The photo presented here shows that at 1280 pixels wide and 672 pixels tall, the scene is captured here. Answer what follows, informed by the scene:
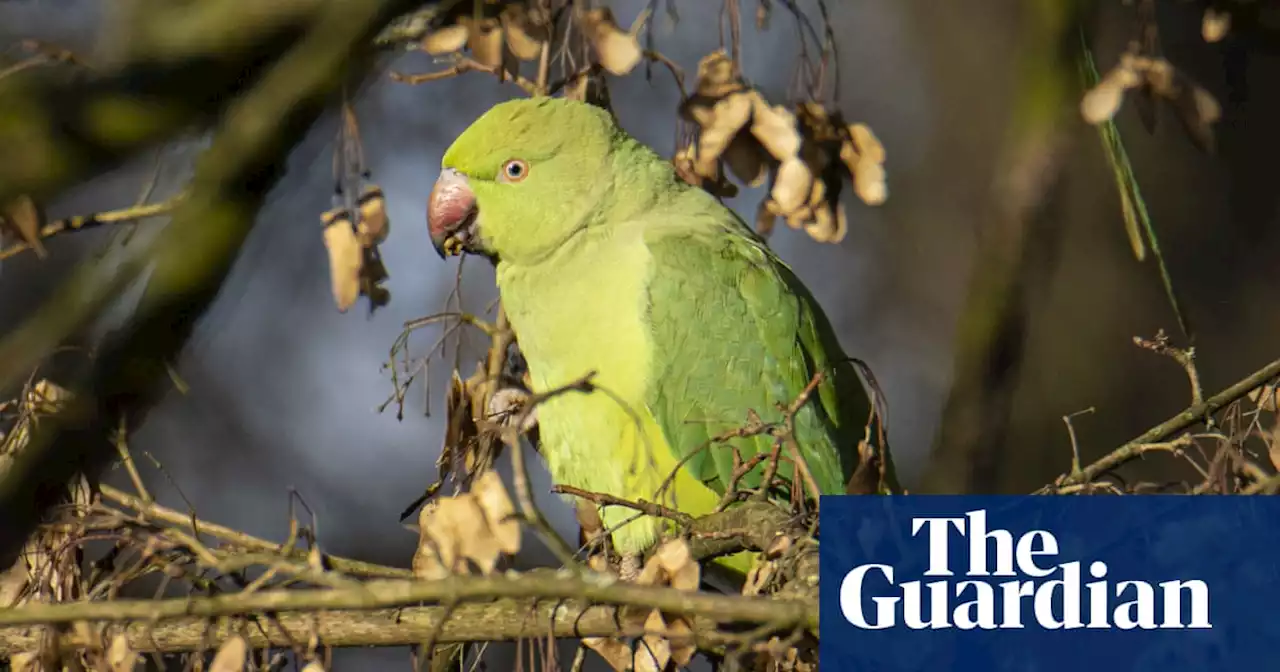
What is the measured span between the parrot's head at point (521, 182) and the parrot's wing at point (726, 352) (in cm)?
27

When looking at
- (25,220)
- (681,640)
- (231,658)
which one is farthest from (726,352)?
(25,220)

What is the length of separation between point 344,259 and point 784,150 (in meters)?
0.79

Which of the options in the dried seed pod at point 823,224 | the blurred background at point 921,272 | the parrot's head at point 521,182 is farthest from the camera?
the blurred background at point 921,272

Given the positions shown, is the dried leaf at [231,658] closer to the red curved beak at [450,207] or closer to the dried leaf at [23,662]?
the dried leaf at [23,662]

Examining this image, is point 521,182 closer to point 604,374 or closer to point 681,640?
point 604,374

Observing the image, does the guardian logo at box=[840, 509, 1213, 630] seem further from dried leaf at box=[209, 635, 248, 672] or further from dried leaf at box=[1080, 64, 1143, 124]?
dried leaf at box=[209, 635, 248, 672]

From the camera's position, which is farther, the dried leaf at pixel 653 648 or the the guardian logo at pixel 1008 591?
the the guardian logo at pixel 1008 591

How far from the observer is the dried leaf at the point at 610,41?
2.47 metres

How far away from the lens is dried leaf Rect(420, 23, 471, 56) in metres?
2.45

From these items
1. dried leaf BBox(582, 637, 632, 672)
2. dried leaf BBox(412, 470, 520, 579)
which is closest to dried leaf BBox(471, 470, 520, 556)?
dried leaf BBox(412, 470, 520, 579)

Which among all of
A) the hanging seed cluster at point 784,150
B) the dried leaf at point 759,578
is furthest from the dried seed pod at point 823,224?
the dried leaf at point 759,578

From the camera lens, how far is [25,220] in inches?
66.6

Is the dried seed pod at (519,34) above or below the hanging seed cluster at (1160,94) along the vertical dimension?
above

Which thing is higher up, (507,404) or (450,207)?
(450,207)
